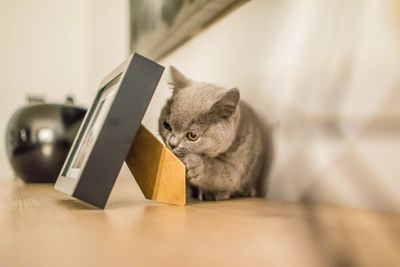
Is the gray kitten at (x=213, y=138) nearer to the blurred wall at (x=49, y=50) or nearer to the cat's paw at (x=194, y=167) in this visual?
the cat's paw at (x=194, y=167)

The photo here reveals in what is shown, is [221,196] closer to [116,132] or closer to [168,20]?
[116,132]

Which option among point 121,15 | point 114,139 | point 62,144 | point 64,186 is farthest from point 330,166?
point 121,15

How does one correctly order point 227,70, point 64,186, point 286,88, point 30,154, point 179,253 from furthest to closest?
point 30,154 → point 227,70 → point 286,88 → point 64,186 → point 179,253

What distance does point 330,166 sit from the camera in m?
0.74

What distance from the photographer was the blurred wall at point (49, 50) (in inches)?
92.7

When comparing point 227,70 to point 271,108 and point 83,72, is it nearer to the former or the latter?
point 271,108

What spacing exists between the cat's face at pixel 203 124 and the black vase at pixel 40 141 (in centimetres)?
66

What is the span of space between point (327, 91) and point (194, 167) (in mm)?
284

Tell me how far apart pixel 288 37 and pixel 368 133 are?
0.30 metres

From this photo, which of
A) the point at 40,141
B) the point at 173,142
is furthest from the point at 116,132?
the point at 40,141

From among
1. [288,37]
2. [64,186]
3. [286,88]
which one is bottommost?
[64,186]

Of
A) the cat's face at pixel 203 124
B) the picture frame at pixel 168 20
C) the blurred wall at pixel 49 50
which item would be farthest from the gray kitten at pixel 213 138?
the blurred wall at pixel 49 50

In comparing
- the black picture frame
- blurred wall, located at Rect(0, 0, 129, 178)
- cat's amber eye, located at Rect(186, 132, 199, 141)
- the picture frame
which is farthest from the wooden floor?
blurred wall, located at Rect(0, 0, 129, 178)

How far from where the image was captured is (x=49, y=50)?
2449 mm
